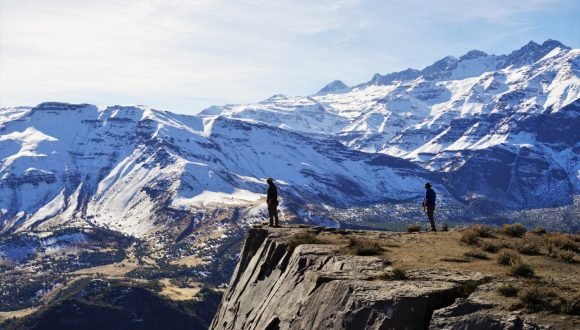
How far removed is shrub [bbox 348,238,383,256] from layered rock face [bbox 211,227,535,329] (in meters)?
0.80

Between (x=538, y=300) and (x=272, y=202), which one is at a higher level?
(x=538, y=300)

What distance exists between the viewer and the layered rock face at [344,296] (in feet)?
72.8

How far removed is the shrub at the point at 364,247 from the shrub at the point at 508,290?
9.43 meters

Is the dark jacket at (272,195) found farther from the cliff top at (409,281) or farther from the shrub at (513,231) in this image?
the shrub at (513,231)

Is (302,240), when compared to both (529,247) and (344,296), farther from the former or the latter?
(529,247)

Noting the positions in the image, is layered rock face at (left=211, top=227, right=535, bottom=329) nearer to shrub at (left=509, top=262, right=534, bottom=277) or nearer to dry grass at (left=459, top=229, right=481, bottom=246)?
shrub at (left=509, top=262, right=534, bottom=277)

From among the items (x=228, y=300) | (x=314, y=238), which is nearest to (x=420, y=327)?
(x=314, y=238)

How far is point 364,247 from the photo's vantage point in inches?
1229

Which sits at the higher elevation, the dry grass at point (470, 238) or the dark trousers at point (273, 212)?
the dry grass at point (470, 238)

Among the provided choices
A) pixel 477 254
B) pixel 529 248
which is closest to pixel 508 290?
pixel 477 254

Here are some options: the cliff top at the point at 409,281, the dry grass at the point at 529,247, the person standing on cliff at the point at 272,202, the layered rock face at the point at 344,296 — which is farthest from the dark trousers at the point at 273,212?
the dry grass at the point at 529,247

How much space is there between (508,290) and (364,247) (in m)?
9.86

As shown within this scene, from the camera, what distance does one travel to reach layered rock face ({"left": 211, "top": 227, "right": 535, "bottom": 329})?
72.8 feet

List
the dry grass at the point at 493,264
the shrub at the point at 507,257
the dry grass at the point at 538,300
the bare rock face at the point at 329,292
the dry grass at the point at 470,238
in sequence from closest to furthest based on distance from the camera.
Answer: the dry grass at the point at 538,300
the dry grass at the point at 493,264
the bare rock face at the point at 329,292
the shrub at the point at 507,257
the dry grass at the point at 470,238
